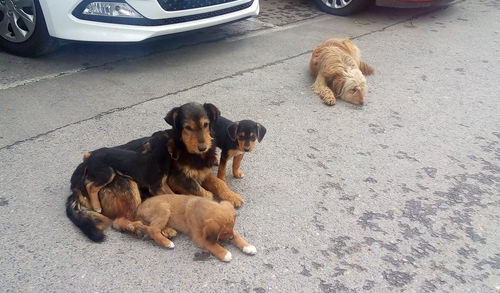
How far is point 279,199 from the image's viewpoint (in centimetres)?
381

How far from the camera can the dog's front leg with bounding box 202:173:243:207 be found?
3682mm

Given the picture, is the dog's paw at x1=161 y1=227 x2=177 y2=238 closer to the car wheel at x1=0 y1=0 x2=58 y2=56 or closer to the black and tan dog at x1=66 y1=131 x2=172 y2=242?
the black and tan dog at x1=66 y1=131 x2=172 y2=242

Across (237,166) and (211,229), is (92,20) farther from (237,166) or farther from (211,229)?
(211,229)

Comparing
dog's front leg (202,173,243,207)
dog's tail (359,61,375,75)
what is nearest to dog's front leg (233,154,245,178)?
dog's front leg (202,173,243,207)

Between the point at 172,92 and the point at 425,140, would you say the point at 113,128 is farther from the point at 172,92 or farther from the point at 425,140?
the point at 425,140

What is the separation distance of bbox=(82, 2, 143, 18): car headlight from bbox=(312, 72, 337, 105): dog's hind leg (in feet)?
8.21

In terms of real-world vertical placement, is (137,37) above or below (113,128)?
above

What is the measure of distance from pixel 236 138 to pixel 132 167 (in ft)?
2.87

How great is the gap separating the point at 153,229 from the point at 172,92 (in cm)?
258

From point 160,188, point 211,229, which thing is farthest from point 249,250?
point 160,188

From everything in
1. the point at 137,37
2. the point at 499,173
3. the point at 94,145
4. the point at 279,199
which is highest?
the point at 137,37

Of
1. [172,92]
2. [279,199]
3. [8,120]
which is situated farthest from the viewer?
[172,92]

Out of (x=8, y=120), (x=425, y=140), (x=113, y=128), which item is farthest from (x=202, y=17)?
(x=425, y=140)

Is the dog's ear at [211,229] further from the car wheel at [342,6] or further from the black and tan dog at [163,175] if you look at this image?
the car wheel at [342,6]
